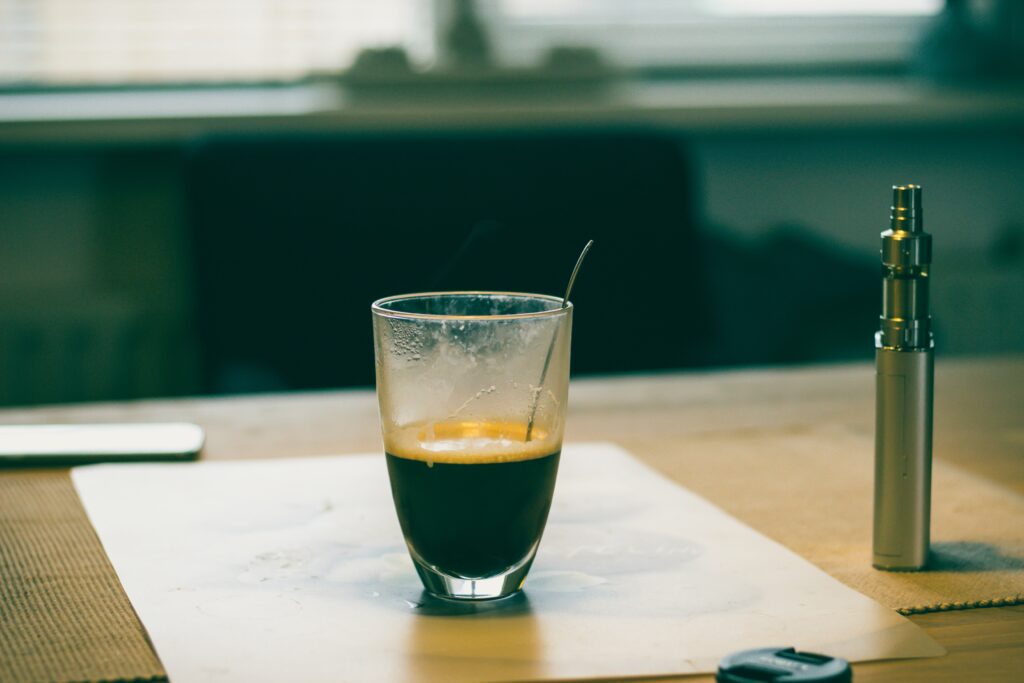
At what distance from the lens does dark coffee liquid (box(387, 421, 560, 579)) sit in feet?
1.88

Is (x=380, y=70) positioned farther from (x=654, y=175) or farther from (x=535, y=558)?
(x=535, y=558)

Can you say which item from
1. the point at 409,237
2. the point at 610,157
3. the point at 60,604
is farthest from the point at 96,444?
the point at 610,157

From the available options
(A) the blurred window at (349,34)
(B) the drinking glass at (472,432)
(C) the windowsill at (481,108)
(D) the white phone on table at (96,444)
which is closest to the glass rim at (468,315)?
(B) the drinking glass at (472,432)

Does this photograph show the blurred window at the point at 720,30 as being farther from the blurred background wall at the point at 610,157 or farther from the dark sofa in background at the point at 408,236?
the dark sofa in background at the point at 408,236

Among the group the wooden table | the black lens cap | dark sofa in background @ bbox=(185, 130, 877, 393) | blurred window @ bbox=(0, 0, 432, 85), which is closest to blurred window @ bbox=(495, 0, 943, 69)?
blurred window @ bbox=(0, 0, 432, 85)

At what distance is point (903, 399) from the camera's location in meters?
0.65

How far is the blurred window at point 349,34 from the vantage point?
2305mm

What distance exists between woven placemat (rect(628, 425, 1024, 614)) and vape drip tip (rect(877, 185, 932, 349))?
0.39 ft

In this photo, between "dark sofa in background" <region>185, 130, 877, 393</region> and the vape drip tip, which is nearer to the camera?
the vape drip tip

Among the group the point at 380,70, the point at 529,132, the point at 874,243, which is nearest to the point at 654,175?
the point at 529,132

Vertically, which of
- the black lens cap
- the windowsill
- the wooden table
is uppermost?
the windowsill

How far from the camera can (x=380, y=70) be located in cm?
230

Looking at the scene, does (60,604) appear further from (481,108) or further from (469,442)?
(481,108)

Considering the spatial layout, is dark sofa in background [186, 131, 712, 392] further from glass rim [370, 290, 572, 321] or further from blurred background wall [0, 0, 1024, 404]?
glass rim [370, 290, 572, 321]
